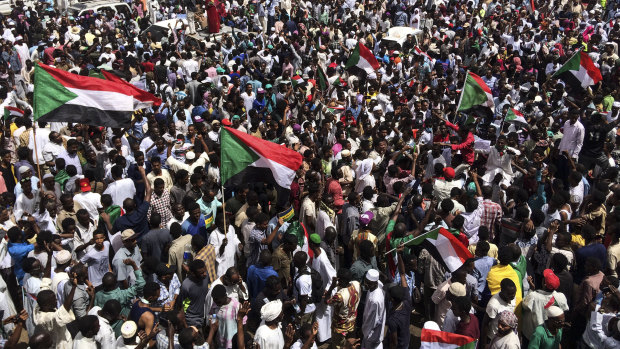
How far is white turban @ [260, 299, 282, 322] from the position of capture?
5.24 m

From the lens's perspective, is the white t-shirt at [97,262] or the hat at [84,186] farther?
the hat at [84,186]

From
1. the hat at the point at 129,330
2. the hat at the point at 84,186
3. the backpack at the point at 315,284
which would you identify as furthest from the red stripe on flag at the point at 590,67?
the hat at the point at 129,330

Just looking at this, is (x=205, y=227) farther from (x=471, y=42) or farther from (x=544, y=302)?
(x=471, y=42)

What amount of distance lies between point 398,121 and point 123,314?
22.3ft

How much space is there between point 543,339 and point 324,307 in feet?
7.34

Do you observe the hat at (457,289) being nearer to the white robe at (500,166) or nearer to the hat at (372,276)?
the hat at (372,276)

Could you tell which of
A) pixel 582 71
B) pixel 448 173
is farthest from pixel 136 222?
pixel 582 71

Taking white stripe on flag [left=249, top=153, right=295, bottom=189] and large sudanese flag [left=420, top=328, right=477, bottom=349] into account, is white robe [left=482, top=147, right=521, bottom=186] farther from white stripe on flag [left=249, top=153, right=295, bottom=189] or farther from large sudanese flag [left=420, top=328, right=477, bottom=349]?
large sudanese flag [left=420, top=328, right=477, bottom=349]

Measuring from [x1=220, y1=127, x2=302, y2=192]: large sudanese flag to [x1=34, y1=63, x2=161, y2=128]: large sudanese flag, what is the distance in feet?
7.35

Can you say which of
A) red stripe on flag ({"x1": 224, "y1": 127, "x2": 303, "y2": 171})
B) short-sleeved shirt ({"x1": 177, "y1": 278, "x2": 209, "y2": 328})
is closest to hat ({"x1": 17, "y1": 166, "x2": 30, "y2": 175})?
red stripe on flag ({"x1": 224, "y1": 127, "x2": 303, "y2": 171})

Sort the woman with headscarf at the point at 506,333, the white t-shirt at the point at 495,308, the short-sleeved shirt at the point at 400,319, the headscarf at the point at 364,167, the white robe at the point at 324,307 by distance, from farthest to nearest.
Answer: the headscarf at the point at 364,167 < the white robe at the point at 324,307 < the short-sleeved shirt at the point at 400,319 < the white t-shirt at the point at 495,308 < the woman with headscarf at the point at 506,333

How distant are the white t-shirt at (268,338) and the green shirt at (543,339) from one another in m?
2.42

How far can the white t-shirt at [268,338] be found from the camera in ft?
17.2

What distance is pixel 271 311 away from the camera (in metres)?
5.24
